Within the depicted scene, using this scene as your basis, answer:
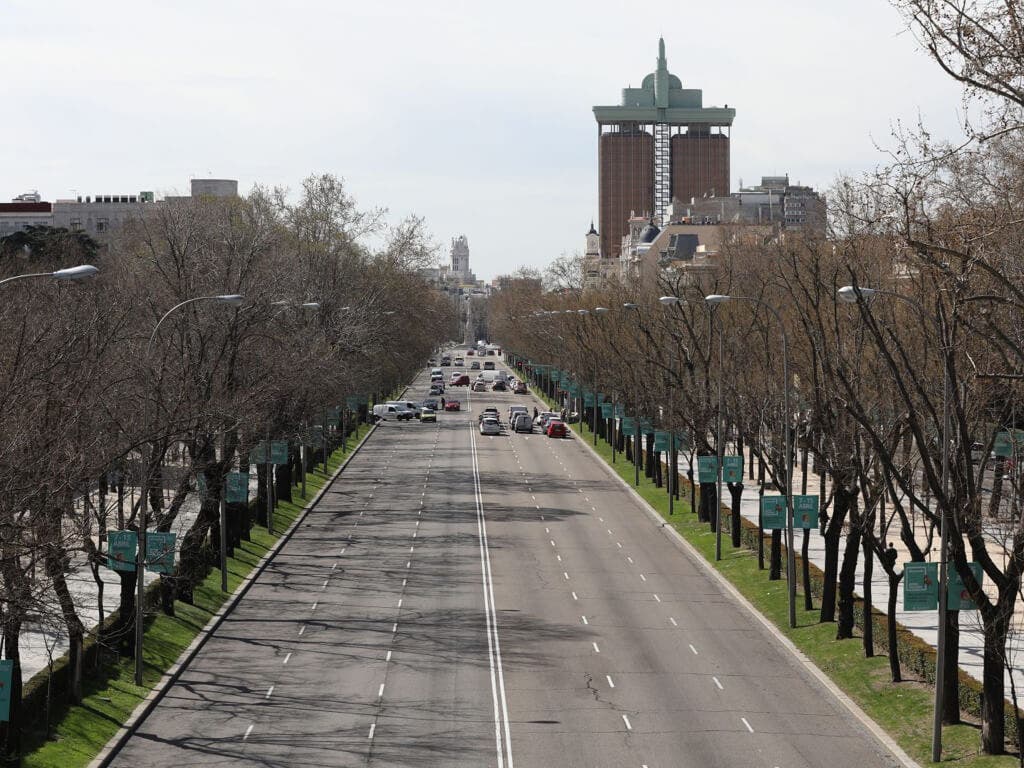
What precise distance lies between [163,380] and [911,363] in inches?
690

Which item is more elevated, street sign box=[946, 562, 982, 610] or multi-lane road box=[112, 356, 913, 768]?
street sign box=[946, 562, 982, 610]

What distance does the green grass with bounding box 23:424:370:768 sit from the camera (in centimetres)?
2675

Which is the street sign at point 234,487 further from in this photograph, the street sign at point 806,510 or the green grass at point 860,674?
the street sign at point 806,510

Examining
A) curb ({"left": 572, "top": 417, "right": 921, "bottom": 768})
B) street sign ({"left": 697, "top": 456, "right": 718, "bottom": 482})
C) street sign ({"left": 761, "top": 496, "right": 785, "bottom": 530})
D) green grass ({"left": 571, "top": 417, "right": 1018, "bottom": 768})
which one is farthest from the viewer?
street sign ({"left": 697, "top": 456, "right": 718, "bottom": 482})

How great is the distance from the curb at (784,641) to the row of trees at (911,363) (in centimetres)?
131

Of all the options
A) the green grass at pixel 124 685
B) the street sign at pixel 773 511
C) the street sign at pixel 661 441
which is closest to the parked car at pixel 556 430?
the street sign at pixel 661 441

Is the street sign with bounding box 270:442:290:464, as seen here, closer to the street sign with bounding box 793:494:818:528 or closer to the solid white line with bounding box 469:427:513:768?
the solid white line with bounding box 469:427:513:768

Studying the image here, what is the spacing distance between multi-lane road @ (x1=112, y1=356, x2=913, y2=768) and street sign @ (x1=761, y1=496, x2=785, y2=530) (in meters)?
2.69

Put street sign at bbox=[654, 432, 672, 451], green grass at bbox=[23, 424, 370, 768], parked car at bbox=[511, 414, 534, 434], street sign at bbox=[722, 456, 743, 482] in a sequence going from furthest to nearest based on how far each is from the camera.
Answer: parked car at bbox=[511, 414, 534, 434], street sign at bbox=[654, 432, 672, 451], street sign at bbox=[722, 456, 743, 482], green grass at bbox=[23, 424, 370, 768]

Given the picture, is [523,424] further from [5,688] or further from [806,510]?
Result: [5,688]

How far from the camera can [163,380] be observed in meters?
35.8

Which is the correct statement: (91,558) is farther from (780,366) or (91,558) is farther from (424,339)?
(424,339)

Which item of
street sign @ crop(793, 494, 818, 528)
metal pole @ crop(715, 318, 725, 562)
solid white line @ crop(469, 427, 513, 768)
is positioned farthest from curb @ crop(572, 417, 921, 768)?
solid white line @ crop(469, 427, 513, 768)

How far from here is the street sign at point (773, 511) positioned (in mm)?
40719
